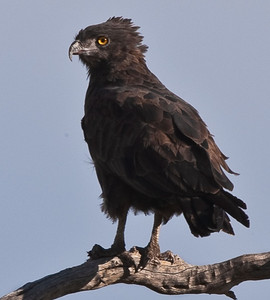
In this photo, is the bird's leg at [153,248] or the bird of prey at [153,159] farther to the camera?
the bird's leg at [153,248]

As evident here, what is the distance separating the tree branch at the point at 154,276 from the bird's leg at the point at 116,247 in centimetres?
15

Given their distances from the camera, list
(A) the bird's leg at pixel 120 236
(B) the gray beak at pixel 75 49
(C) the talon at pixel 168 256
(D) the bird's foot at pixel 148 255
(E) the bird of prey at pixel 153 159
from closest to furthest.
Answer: (E) the bird of prey at pixel 153 159
(D) the bird's foot at pixel 148 255
(C) the talon at pixel 168 256
(A) the bird's leg at pixel 120 236
(B) the gray beak at pixel 75 49

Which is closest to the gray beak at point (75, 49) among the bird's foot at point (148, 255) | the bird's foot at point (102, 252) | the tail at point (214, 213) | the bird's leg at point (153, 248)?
the bird's leg at point (153, 248)

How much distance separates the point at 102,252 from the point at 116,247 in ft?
0.62

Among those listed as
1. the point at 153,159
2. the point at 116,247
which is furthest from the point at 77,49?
the point at 116,247

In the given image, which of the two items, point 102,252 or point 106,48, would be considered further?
point 106,48

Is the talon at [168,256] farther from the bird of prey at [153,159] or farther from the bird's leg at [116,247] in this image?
the bird's leg at [116,247]

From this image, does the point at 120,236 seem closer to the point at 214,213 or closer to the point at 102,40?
the point at 214,213

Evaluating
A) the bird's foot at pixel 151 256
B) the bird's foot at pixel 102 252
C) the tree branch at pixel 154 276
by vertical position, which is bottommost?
the tree branch at pixel 154 276

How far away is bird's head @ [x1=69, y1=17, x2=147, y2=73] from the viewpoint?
12.1 metres

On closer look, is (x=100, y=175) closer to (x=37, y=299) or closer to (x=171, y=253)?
(x=171, y=253)

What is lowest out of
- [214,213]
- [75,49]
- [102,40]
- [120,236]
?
[214,213]

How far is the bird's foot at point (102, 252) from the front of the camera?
1044 centimetres

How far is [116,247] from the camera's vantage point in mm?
10570
